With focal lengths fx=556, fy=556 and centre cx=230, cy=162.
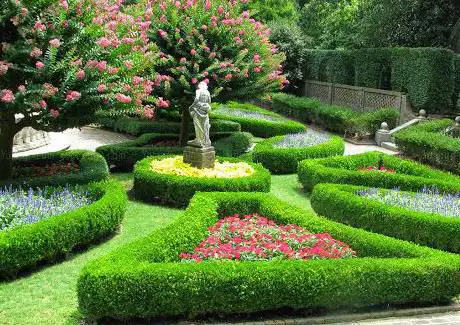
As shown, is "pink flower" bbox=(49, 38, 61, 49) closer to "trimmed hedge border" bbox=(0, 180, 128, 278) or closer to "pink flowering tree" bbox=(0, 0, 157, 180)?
"pink flowering tree" bbox=(0, 0, 157, 180)

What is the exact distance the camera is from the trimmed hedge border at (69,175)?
1133cm

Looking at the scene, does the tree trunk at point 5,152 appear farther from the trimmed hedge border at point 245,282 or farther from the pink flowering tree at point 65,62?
the trimmed hedge border at point 245,282

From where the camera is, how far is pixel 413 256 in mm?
8180

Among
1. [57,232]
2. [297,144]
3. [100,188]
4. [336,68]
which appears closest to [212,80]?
[297,144]

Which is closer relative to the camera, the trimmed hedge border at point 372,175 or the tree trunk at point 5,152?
the tree trunk at point 5,152

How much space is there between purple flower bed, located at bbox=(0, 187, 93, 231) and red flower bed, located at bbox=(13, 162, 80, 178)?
1.70 metres

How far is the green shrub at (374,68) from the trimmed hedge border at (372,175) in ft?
45.4

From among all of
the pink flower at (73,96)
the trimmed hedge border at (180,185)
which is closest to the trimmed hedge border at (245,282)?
the pink flower at (73,96)

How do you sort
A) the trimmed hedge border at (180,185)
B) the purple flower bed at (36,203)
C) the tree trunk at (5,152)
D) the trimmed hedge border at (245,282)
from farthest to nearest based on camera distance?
the trimmed hedge border at (180,185)
the tree trunk at (5,152)
the purple flower bed at (36,203)
the trimmed hedge border at (245,282)

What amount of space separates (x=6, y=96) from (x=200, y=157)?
5177 millimetres

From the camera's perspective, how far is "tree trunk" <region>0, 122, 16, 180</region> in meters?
12.3

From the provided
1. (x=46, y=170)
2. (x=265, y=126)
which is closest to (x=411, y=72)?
(x=265, y=126)

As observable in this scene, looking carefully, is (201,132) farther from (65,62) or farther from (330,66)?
(330,66)

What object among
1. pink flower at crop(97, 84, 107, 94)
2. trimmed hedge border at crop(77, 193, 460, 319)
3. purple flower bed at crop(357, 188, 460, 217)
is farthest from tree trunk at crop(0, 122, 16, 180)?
purple flower bed at crop(357, 188, 460, 217)
